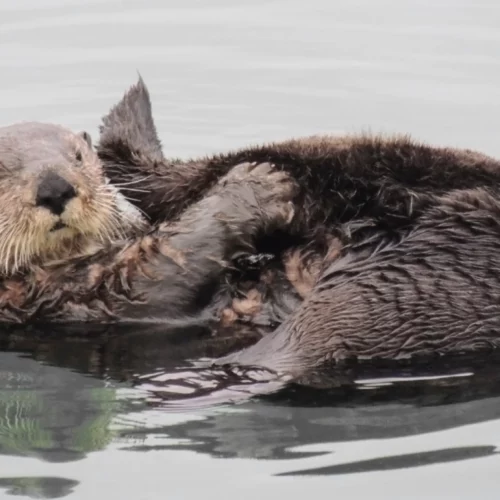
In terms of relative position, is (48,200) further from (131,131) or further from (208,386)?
(131,131)

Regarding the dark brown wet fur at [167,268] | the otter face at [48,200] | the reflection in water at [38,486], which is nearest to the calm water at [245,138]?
the reflection in water at [38,486]

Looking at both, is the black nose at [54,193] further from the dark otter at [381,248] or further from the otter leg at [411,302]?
the otter leg at [411,302]

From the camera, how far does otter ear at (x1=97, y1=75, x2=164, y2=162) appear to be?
6.09 m

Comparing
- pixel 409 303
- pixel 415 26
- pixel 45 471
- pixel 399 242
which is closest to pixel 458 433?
pixel 409 303

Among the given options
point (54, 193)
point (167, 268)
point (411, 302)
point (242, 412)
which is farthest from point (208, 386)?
point (54, 193)

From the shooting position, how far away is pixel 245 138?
8062mm

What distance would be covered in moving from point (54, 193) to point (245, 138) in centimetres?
311

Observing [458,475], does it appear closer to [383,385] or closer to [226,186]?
[383,385]

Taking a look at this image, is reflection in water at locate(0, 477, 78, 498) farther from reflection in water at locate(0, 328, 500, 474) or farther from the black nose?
the black nose

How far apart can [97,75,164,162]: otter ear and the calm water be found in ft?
3.73

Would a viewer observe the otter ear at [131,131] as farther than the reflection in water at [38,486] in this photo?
Yes

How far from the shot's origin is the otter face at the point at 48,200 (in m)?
5.13

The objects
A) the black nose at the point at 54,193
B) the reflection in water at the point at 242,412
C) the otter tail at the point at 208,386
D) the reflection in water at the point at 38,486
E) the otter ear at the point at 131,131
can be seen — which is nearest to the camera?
the reflection in water at the point at 38,486

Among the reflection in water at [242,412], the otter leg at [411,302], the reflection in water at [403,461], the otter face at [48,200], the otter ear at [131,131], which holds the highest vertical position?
the otter ear at [131,131]
